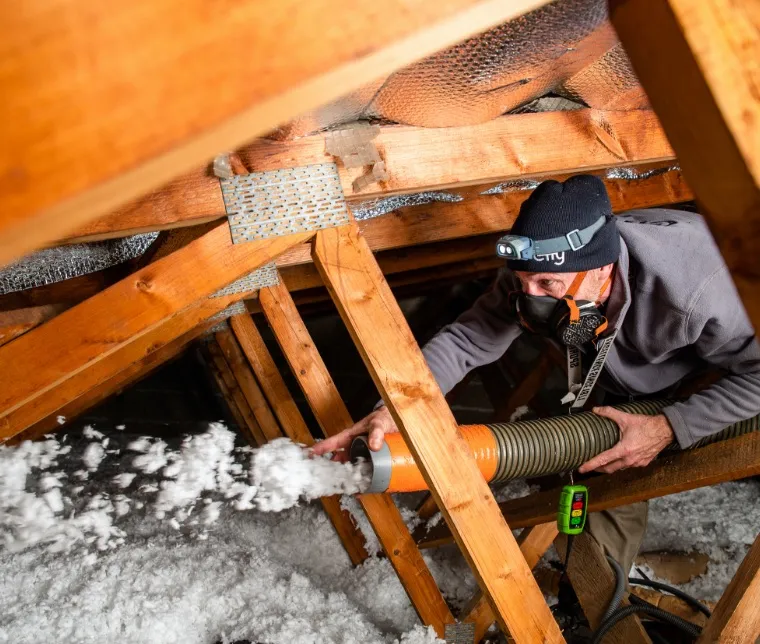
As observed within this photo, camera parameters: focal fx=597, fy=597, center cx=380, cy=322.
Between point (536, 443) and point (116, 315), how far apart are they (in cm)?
111

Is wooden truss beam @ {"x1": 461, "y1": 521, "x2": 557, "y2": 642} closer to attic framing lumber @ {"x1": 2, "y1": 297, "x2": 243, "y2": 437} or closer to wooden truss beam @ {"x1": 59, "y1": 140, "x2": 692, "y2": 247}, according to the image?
wooden truss beam @ {"x1": 59, "y1": 140, "x2": 692, "y2": 247}

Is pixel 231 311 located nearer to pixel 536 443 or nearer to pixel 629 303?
pixel 536 443

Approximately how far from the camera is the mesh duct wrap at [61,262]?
1.33 metres

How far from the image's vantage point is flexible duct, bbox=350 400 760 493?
1.59 m

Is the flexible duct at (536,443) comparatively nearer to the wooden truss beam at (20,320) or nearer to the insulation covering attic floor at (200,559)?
the insulation covering attic floor at (200,559)

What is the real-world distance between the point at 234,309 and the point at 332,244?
1.66m

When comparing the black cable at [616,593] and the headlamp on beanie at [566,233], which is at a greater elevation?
the headlamp on beanie at [566,233]

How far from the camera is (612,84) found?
1360 millimetres

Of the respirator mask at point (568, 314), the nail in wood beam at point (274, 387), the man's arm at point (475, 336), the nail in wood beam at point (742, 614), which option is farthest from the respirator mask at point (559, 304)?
the nail in wood beam at point (274, 387)

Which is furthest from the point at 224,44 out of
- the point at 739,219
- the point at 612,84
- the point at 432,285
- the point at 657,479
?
the point at 432,285

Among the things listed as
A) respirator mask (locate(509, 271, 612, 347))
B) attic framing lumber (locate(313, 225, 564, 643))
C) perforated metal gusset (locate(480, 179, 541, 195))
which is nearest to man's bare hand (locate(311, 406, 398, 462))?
attic framing lumber (locate(313, 225, 564, 643))

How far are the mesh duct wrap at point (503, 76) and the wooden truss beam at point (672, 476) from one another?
0.92 meters

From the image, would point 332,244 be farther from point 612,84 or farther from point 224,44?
point 224,44

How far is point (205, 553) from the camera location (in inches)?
94.3
